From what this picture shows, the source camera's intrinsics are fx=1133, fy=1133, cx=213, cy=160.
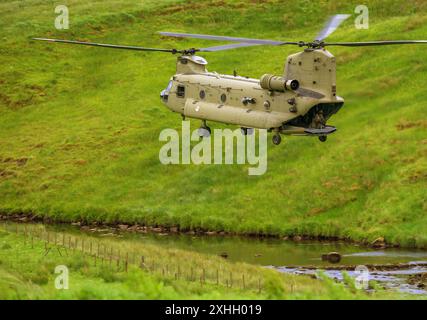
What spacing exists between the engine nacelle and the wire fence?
11.0 meters

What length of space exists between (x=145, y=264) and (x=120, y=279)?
8326 millimetres

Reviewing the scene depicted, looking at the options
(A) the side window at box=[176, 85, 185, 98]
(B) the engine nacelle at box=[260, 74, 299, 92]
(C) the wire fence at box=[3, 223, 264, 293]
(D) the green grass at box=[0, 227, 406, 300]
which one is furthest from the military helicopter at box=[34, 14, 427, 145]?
(C) the wire fence at box=[3, 223, 264, 293]

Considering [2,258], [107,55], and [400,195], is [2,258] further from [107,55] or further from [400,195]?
[107,55]

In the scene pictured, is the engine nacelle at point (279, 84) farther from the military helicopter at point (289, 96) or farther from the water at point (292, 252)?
the water at point (292, 252)

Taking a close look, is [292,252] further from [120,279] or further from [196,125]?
[196,125]

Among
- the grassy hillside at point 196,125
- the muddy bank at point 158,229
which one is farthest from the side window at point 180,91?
the muddy bank at point 158,229

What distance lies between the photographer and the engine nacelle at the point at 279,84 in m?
56.1

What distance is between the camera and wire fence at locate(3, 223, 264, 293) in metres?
65.2

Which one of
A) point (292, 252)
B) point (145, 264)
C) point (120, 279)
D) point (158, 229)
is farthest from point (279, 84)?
point (158, 229)

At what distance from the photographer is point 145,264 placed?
69.9 meters

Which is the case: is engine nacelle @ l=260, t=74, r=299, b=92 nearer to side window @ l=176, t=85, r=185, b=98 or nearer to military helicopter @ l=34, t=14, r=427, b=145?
military helicopter @ l=34, t=14, r=427, b=145

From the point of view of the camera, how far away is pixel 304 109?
183 feet

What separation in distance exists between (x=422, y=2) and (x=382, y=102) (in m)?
32.3
